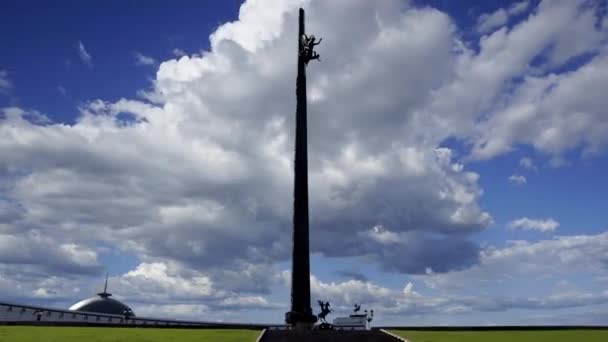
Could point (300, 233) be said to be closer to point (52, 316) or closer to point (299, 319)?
point (299, 319)

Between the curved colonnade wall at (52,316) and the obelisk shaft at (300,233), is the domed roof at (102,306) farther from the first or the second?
the obelisk shaft at (300,233)

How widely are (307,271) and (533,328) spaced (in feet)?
58.7

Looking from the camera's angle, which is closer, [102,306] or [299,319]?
[299,319]

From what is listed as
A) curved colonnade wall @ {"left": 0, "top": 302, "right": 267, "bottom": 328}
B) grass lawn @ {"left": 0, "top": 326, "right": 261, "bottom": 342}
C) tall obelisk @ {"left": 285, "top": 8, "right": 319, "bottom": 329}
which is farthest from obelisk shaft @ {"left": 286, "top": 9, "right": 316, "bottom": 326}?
curved colonnade wall @ {"left": 0, "top": 302, "right": 267, "bottom": 328}

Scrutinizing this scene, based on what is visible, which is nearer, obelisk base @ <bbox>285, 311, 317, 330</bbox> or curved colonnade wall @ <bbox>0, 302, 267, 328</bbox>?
obelisk base @ <bbox>285, 311, 317, 330</bbox>

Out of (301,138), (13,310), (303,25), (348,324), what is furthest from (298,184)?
(13,310)

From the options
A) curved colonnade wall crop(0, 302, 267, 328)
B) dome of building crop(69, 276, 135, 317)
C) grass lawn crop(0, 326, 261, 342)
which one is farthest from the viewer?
dome of building crop(69, 276, 135, 317)

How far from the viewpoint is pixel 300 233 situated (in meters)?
47.2

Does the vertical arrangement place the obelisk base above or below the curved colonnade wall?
below

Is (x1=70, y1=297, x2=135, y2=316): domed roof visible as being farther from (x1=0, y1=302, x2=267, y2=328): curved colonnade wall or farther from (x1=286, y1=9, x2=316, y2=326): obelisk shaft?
(x1=286, y1=9, x2=316, y2=326): obelisk shaft

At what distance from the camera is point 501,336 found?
33000 mm

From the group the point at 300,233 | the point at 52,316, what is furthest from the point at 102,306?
the point at 300,233

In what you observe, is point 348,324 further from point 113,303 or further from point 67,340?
point 113,303

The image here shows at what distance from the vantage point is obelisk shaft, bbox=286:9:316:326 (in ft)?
148
